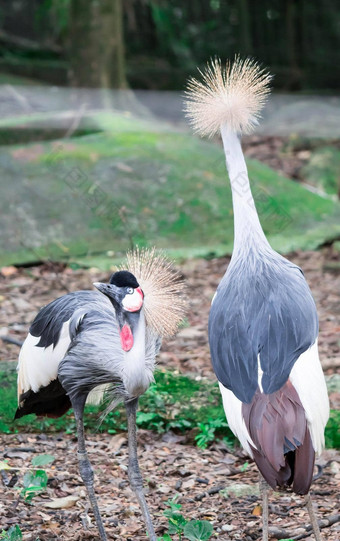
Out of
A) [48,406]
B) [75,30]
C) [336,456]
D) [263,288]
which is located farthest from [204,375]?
Answer: [75,30]

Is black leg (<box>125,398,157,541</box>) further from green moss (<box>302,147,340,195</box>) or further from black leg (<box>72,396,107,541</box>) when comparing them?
green moss (<box>302,147,340,195</box>)

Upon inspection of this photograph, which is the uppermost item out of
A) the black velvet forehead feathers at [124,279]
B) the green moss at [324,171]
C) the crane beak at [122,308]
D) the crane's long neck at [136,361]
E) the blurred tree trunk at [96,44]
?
the blurred tree trunk at [96,44]

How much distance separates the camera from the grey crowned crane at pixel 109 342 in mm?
2695

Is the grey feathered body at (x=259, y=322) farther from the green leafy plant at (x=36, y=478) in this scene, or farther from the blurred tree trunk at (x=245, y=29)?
the blurred tree trunk at (x=245, y=29)

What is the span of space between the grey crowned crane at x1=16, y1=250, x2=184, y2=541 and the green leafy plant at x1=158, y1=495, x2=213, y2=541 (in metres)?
0.13

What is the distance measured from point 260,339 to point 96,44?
20.7ft

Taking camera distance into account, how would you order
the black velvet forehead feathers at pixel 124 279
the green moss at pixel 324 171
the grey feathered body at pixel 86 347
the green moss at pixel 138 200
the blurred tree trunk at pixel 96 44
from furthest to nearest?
the green moss at pixel 324 171 → the blurred tree trunk at pixel 96 44 → the green moss at pixel 138 200 → the grey feathered body at pixel 86 347 → the black velvet forehead feathers at pixel 124 279

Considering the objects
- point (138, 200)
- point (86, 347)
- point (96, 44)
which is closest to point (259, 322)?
point (86, 347)

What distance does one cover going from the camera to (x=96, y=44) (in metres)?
8.48

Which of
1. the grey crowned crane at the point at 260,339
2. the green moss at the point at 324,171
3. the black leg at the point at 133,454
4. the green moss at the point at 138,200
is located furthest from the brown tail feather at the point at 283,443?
the green moss at the point at 324,171

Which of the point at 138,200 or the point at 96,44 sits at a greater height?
the point at 96,44

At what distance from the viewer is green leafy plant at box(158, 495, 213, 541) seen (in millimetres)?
2855

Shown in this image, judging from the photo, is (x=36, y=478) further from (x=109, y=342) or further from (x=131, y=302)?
(x=131, y=302)

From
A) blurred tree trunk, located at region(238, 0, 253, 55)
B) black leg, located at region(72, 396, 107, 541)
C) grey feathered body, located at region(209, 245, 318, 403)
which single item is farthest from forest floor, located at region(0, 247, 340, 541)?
blurred tree trunk, located at region(238, 0, 253, 55)
